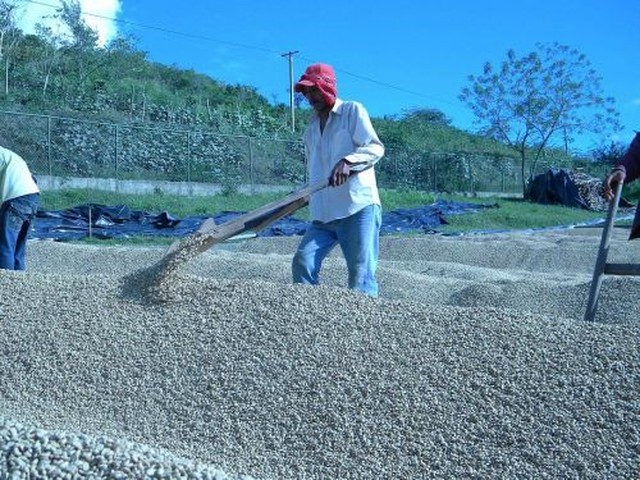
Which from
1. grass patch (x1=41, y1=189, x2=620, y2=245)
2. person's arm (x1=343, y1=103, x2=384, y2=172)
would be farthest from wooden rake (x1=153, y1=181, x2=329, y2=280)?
grass patch (x1=41, y1=189, x2=620, y2=245)

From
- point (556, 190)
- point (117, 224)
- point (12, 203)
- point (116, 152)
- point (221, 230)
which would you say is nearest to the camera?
point (221, 230)

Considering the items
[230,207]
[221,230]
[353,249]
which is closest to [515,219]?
[230,207]

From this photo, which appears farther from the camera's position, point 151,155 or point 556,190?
point 556,190

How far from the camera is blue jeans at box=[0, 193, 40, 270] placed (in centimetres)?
518

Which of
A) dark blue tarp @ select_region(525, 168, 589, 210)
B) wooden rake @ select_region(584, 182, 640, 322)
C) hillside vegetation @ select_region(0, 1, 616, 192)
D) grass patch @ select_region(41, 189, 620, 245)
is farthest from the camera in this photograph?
dark blue tarp @ select_region(525, 168, 589, 210)

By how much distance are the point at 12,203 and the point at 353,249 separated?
2.59 m

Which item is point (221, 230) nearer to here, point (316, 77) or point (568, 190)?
point (316, 77)

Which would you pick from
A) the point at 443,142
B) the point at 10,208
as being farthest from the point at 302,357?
the point at 443,142

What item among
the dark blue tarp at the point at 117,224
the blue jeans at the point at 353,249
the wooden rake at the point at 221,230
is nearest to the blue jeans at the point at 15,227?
the wooden rake at the point at 221,230

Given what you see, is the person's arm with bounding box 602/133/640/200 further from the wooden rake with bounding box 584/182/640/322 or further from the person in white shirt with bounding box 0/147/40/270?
the person in white shirt with bounding box 0/147/40/270

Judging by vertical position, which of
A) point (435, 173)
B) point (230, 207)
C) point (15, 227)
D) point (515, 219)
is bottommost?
point (515, 219)

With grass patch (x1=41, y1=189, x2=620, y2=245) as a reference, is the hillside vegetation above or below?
above

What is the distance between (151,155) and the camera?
18406 mm

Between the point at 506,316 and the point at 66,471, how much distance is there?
5.84 feet
